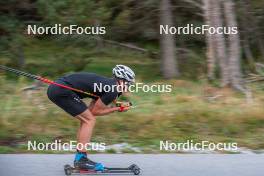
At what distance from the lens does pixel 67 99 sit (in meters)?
6.48

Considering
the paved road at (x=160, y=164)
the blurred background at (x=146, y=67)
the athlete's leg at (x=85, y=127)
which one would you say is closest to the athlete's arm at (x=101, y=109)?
the athlete's leg at (x=85, y=127)

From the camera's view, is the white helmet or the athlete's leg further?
the white helmet

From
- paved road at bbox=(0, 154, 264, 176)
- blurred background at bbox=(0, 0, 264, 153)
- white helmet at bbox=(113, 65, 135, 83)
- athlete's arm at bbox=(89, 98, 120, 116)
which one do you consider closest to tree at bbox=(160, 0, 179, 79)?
blurred background at bbox=(0, 0, 264, 153)

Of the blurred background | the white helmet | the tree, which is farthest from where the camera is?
the tree

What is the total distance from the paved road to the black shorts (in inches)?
31.4

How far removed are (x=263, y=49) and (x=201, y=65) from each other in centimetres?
311

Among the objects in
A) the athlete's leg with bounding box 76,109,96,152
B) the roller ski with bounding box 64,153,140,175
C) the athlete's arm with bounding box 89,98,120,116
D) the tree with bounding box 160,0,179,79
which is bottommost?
the roller ski with bounding box 64,153,140,175

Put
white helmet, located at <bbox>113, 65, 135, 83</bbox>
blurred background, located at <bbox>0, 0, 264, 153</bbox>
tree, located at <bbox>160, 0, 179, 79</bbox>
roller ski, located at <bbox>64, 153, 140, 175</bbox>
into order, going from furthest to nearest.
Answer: tree, located at <bbox>160, 0, 179, 79</bbox>, blurred background, located at <bbox>0, 0, 264, 153</bbox>, white helmet, located at <bbox>113, 65, 135, 83</bbox>, roller ski, located at <bbox>64, 153, 140, 175</bbox>

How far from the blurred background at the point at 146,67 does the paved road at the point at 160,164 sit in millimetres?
862

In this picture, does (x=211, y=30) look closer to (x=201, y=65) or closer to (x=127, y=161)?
(x=201, y=65)

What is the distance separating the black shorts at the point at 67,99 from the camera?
646 cm

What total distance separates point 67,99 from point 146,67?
41.4ft

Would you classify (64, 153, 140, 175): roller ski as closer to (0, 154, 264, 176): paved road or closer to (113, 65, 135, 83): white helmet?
(0, 154, 264, 176): paved road

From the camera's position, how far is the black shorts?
21.2ft
